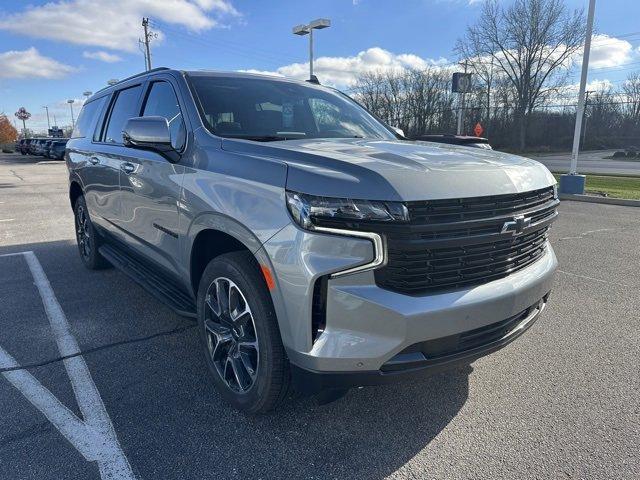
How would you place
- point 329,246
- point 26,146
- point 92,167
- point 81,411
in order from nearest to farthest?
1. point 329,246
2. point 81,411
3. point 92,167
4. point 26,146

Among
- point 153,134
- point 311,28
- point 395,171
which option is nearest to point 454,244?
point 395,171

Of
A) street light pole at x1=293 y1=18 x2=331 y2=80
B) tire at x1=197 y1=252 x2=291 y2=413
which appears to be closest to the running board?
tire at x1=197 y1=252 x2=291 y2=413

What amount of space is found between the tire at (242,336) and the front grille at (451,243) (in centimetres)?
62

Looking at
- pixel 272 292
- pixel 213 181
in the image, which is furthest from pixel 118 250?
pixel 272 292

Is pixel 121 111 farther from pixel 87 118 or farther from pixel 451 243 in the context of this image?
pixel 451 243

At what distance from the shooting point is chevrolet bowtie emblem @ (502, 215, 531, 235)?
2.42 metres

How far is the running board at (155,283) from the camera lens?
328 centimetres

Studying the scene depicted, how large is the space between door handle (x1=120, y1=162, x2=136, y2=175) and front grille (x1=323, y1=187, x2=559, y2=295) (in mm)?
2372

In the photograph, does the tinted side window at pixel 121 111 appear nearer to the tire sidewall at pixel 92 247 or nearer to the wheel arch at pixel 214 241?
the tire sidewall at pixel 92 247

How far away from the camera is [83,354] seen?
3.55 metres

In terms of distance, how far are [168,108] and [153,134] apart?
582mm

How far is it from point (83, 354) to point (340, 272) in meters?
2.45

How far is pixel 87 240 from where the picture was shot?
5824 mm

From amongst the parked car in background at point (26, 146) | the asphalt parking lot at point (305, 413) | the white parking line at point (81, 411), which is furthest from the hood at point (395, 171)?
the parked car in background at point (26, 146)
